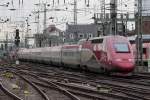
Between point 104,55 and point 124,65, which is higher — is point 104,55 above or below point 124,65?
above

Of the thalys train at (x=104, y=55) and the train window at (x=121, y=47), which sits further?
the train window at (x=121, y=47)

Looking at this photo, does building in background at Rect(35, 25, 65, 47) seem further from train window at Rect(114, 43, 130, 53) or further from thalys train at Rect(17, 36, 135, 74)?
train window at Rect(114, 43, 130, 53)

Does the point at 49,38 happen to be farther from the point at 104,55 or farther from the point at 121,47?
the point at 121,47

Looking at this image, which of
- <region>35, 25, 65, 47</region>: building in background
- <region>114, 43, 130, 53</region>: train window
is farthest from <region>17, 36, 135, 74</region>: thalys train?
<region>35, 25, 65, 47</region>: building in background

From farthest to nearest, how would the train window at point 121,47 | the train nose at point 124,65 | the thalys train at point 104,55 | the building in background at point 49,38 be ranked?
the building in background at point 49,38
the train window at point 121,47
the thalys train at point 104,55
the train nose at point 124,65

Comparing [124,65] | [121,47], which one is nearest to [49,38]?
[121,47]

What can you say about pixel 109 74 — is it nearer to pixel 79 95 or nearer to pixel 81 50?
pixel 81 50

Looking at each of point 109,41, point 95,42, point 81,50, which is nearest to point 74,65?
point 81,50

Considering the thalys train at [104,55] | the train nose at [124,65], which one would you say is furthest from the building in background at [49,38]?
the train nose at [124,65]

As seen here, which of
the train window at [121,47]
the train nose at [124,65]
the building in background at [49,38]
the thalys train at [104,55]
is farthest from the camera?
the building in background at [49,38]

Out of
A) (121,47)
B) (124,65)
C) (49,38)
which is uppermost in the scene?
(121,47)

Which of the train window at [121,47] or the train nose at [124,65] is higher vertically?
the train window at [121,47]

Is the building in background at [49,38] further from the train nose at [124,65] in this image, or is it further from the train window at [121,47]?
the train nose at [124,65]

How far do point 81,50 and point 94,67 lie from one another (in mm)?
5090
